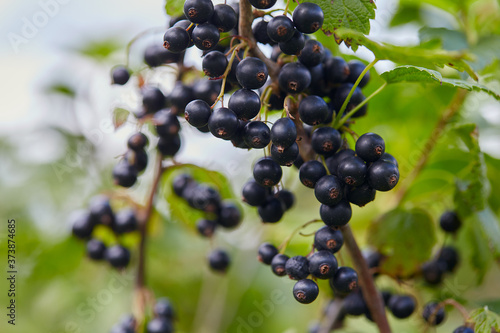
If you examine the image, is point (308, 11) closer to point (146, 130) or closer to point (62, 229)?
point (146, 130)

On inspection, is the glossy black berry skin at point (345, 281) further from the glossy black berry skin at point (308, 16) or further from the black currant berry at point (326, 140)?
the glossy black berry skin at point (308, 16)

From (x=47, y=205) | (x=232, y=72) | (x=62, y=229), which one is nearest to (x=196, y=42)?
(x=232, y=72)

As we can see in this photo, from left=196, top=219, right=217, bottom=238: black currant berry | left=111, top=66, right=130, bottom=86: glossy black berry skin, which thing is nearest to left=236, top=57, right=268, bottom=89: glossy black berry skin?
left=111, top=66, right=130, bottom=86: glossy black berry skin

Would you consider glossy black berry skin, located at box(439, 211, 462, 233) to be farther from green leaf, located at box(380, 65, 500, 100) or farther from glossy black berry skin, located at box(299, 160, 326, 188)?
glossy black berry skin, located at box(299, 160, 326, 188)

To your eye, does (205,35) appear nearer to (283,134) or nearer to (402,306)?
(283,134)

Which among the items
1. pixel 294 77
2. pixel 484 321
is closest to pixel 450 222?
pixel 484 321

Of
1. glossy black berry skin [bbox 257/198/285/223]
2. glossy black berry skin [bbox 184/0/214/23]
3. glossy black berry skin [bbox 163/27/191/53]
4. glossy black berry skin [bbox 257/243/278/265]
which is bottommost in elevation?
→ glossy black berry skin [bbox 257/243/278/265]

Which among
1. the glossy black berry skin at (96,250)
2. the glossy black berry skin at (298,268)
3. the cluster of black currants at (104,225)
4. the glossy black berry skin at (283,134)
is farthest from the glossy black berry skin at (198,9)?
the glossy black berry skin at (96,250)
